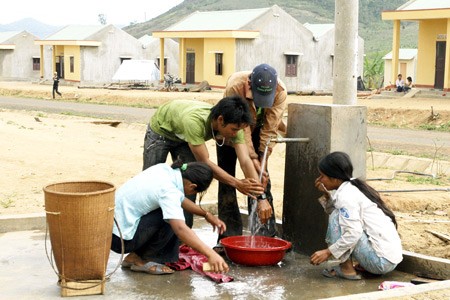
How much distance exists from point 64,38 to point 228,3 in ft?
237

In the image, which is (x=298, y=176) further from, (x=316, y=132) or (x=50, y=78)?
(x=50, y=78)

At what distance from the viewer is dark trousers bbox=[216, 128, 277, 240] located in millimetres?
6844

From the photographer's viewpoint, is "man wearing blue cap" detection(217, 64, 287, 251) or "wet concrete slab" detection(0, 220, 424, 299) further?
"man wearing blue cap" detection(217, 64, 287, 251)

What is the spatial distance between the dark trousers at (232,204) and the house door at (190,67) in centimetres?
3580

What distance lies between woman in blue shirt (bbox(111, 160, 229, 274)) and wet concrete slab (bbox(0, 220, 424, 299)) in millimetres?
156

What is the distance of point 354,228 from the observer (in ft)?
18.7

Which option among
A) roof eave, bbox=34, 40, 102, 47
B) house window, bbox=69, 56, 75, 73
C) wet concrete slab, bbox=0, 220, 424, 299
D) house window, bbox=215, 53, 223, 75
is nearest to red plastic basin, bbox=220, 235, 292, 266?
wet concrete slab, bbox=0, 220, 424, 299

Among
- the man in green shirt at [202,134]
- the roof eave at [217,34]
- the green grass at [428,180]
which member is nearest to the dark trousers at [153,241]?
the man in green shirt at [202,134]

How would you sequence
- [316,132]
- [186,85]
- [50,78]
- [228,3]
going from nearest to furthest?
[316,132] → [186,85] → [50,78] → [228,3]

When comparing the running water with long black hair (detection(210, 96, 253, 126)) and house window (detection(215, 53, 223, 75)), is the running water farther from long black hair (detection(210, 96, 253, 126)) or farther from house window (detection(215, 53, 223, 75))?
house window (detection(215, 53, 223, 75))

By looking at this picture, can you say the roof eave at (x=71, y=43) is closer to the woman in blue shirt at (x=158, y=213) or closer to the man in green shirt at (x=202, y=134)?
the man in green shirt at (x=202, y=134)

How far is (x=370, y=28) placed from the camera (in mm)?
93875

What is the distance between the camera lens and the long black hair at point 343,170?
5.83 m

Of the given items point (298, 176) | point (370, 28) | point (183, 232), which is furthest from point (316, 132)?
point (370, 28)
